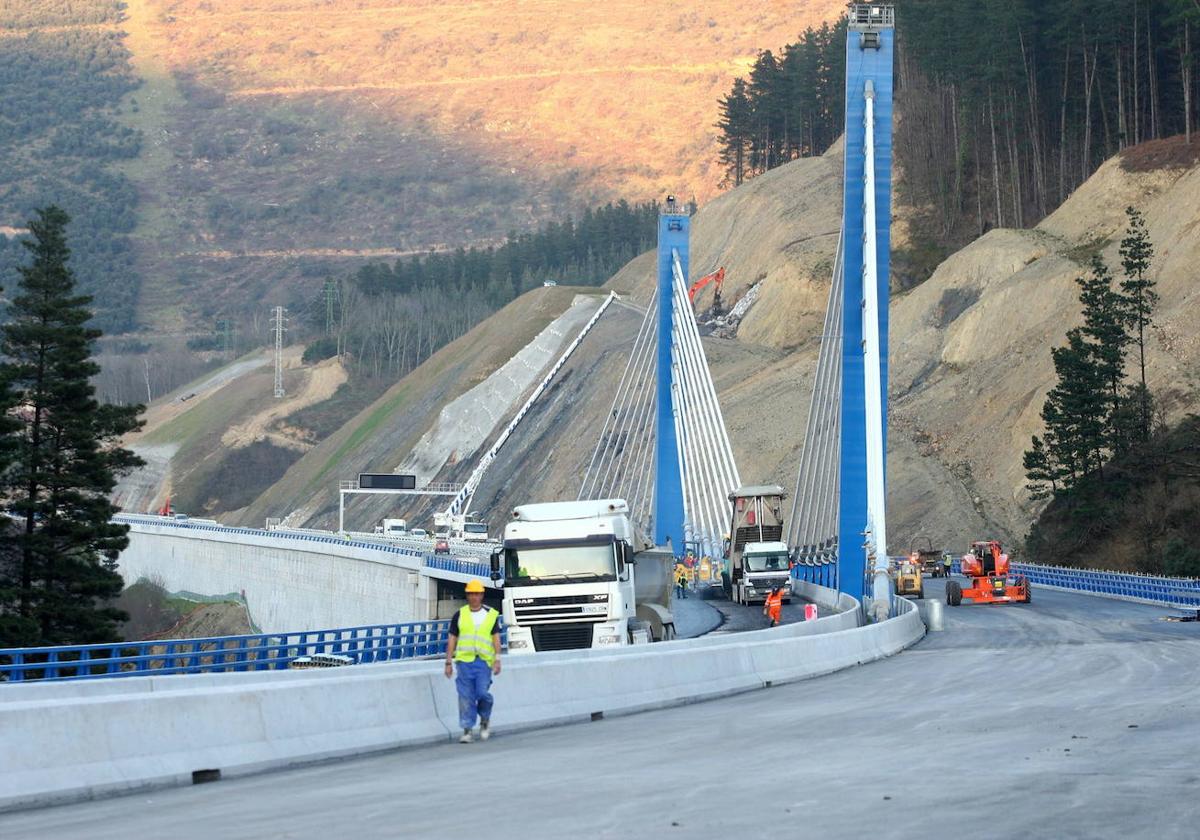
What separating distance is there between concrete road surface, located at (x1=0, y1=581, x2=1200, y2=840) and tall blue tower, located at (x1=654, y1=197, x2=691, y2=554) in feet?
171

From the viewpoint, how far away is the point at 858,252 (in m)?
48.1

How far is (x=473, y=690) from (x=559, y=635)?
12997 millimetres

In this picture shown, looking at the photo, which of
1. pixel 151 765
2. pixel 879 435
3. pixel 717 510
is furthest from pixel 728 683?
pixel 717 510

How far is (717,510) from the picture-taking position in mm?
72938

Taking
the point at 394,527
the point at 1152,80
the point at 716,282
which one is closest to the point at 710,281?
the point at 716,282

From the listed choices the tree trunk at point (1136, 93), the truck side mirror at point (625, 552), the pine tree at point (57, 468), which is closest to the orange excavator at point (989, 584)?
the truck side mirror at point (625, 552)

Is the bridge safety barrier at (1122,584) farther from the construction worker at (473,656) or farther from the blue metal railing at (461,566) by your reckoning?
the construction worker at (473,656)

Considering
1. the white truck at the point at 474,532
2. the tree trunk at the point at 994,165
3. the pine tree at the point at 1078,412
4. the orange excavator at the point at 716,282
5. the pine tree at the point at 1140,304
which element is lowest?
the white truck at the point at 474,532

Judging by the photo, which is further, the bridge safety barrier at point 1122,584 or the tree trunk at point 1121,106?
the tree trunk at point 1121,106

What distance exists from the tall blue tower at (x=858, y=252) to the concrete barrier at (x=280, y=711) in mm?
20887

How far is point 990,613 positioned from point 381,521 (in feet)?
262

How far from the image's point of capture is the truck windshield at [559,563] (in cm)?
3023

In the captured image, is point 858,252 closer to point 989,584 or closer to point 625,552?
→ point 989,584

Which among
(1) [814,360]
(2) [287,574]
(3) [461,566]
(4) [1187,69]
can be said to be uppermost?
(4) [1187,69]
